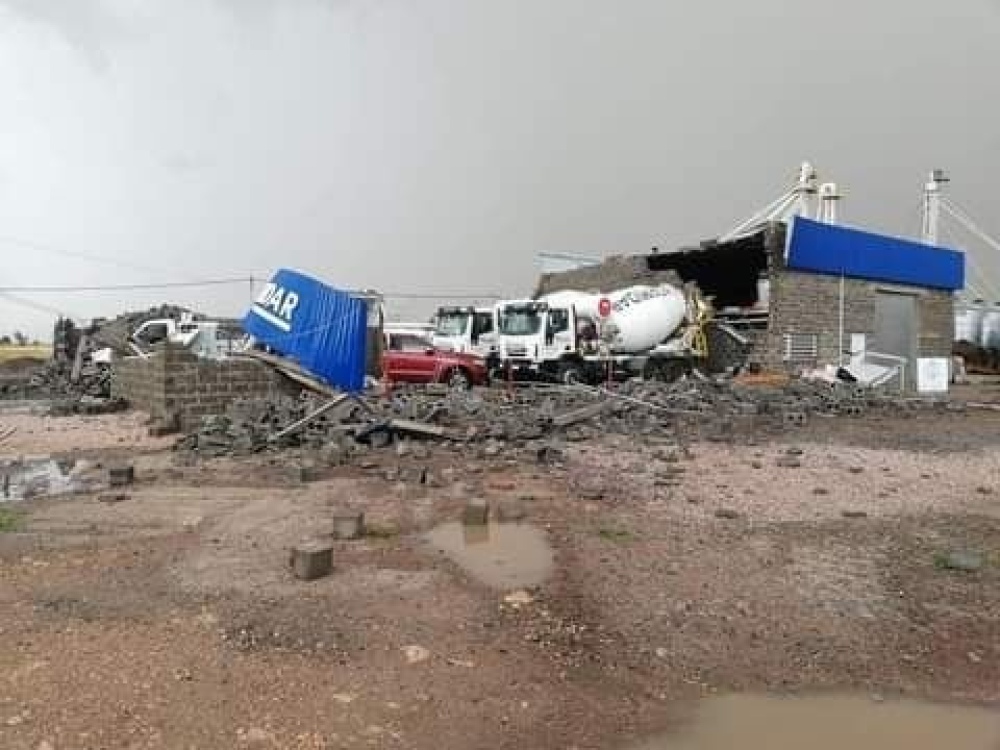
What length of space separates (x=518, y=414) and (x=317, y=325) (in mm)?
3379

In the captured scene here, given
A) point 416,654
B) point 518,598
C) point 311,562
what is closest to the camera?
point 416,654

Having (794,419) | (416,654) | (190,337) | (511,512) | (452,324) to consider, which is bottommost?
(416,654)

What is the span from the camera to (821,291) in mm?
26984

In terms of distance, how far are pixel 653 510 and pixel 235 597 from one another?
3845mm

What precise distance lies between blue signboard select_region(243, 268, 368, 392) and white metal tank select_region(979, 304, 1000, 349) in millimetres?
34811

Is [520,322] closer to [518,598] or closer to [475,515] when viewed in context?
[475,515]

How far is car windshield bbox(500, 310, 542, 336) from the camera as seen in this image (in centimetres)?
2302

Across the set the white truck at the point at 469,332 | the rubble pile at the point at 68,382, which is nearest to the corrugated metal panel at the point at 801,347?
the white truck at the point at 469,332

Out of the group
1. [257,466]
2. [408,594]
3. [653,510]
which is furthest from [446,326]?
[408,594]

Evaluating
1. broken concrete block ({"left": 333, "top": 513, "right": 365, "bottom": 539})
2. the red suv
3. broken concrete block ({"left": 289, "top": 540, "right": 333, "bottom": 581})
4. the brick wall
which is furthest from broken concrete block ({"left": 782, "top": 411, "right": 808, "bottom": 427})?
the brick wall

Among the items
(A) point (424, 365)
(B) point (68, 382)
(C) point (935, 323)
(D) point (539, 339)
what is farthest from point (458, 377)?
(C) point (935, 323)

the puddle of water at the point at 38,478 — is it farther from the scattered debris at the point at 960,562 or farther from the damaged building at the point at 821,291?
the damaged building at the point at 821,291

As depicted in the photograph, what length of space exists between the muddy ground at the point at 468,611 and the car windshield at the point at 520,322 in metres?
13.7

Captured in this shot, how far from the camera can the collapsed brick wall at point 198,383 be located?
584 inches
